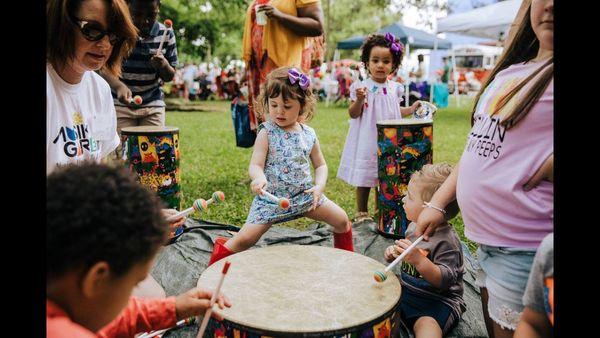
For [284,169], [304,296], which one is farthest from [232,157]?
[304,296]

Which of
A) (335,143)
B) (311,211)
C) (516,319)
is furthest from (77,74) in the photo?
(335,143)

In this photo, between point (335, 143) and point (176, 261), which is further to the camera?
point (335, 143)

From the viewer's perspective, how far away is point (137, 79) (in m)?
3.53

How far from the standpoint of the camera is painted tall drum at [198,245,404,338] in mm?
1473

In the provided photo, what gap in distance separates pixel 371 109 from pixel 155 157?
1538 millimetres

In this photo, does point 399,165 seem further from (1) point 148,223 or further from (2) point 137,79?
(1) point 148,223

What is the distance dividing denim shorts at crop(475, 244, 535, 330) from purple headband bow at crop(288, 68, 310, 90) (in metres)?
1.33

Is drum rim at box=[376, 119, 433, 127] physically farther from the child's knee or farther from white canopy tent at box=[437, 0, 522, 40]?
white canopy tent at box=[437, 0, 522, 40]
